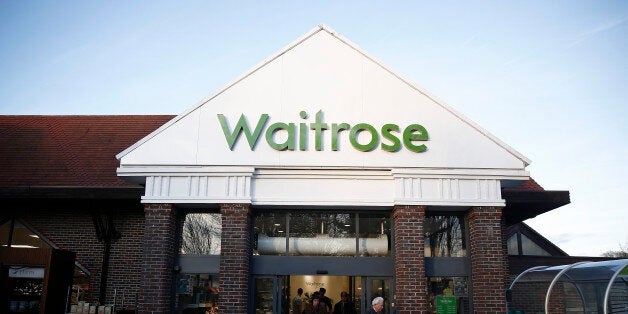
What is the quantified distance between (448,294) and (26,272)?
9.72 meters

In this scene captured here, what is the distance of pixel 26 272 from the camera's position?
1184 cm

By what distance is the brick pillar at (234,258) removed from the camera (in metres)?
11.0

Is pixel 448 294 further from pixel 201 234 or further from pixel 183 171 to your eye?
pixel 183 171

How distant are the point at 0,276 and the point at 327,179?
25.8ft

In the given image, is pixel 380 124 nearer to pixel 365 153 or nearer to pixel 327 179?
pixel 365 153

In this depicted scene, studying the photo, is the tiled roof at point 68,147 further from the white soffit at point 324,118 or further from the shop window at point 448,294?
the shop window at point 448,294

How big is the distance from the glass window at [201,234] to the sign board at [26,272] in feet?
10.6

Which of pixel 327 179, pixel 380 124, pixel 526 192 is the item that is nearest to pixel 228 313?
pixel 327 179

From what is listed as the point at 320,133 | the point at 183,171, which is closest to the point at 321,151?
the point at 320,133

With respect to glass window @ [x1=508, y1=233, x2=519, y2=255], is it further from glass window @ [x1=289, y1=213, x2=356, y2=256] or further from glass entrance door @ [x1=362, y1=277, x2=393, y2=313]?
glass window @ [x1=289, y1=213, x2=356, y2=256]

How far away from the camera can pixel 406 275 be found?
36.6 ft

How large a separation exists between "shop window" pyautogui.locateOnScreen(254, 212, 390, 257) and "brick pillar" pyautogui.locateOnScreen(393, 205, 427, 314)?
1.85 ft

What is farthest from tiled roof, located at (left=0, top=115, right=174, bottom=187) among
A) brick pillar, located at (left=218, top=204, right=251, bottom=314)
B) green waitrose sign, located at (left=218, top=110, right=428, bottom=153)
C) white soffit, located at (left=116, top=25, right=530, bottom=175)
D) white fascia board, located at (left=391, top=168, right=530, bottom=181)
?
white fascia board, located at (left=391, top=168, right=530, bottom=181)

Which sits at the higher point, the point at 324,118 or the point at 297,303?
the point at 324,118
